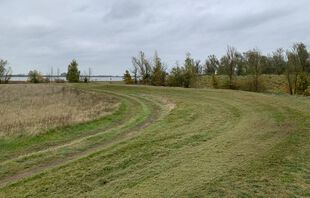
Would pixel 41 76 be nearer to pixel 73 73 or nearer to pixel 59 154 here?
pixel 73 73

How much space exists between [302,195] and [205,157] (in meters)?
3.02

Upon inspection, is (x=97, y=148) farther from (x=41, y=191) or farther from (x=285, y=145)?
(x=285, y=145)

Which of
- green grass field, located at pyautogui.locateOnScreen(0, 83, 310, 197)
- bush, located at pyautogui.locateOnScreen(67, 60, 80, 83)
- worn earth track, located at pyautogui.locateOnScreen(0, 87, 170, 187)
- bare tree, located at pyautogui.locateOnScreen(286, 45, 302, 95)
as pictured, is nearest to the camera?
green grass field, located at pyautogui.locateOnScreen(0, 83, 310, 197)

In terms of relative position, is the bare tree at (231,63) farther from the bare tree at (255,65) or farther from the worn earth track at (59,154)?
the worn earth track at (59,154)

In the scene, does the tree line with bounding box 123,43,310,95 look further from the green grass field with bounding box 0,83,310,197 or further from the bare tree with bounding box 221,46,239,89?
the green grass field with bounding box 0,83,310,197

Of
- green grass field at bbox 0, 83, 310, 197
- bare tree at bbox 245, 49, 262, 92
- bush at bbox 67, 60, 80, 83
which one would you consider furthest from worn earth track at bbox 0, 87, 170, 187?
bush at bbox 67, 60, 80, 83

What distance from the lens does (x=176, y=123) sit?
48.5 feet

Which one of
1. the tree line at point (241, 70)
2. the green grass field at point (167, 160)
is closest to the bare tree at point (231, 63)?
the tree line at point (241, 70)

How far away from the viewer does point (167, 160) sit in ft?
28.7

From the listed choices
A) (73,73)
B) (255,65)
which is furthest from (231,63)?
(73,73)

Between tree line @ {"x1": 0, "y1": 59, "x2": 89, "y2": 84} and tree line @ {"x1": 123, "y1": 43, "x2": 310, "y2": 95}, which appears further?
tree line @ {"x1": 0, "y1": 59, "x2": 89, "y2": 84}

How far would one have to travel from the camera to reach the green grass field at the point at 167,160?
667 centimetres

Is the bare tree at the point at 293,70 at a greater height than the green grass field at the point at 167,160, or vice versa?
the bare tree at the point at 293,70

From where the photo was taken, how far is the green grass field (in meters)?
6.67
